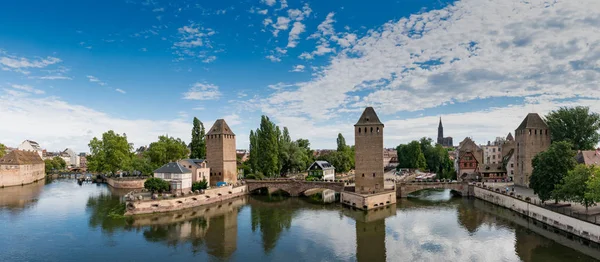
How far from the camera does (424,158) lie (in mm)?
74188

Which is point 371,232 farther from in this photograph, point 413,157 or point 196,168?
point 413,157

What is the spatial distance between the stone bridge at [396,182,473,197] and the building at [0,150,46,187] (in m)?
54.5

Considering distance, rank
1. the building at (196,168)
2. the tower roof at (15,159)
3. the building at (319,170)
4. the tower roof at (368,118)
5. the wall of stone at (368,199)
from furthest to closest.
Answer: the building at (319,170) → the tower roof at (15,159) → the building at (196,168) → the tower roof at (368,118) → the wall of stone at (368,199)

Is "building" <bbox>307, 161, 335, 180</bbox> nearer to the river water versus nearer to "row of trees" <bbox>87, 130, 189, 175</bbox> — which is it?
the river water

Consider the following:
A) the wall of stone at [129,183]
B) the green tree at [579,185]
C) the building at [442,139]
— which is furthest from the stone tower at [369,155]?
the building at [442,139]

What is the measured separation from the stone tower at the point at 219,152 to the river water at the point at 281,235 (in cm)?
811

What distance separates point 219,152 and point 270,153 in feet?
26.0

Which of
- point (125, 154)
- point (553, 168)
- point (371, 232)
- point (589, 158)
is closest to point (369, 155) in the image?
point (371, 232)

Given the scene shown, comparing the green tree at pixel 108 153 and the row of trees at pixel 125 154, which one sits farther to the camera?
the green tree at pixel 108 153

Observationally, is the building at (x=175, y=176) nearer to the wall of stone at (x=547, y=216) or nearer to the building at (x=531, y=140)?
the wall of stone at (x=547, y=216)

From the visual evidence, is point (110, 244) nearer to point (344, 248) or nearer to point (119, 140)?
point (344, 248)

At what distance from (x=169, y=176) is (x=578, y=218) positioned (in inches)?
1402

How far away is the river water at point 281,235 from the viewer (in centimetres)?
2094

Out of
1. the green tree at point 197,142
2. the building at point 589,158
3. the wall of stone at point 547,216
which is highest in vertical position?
the green tree at point 197,142
